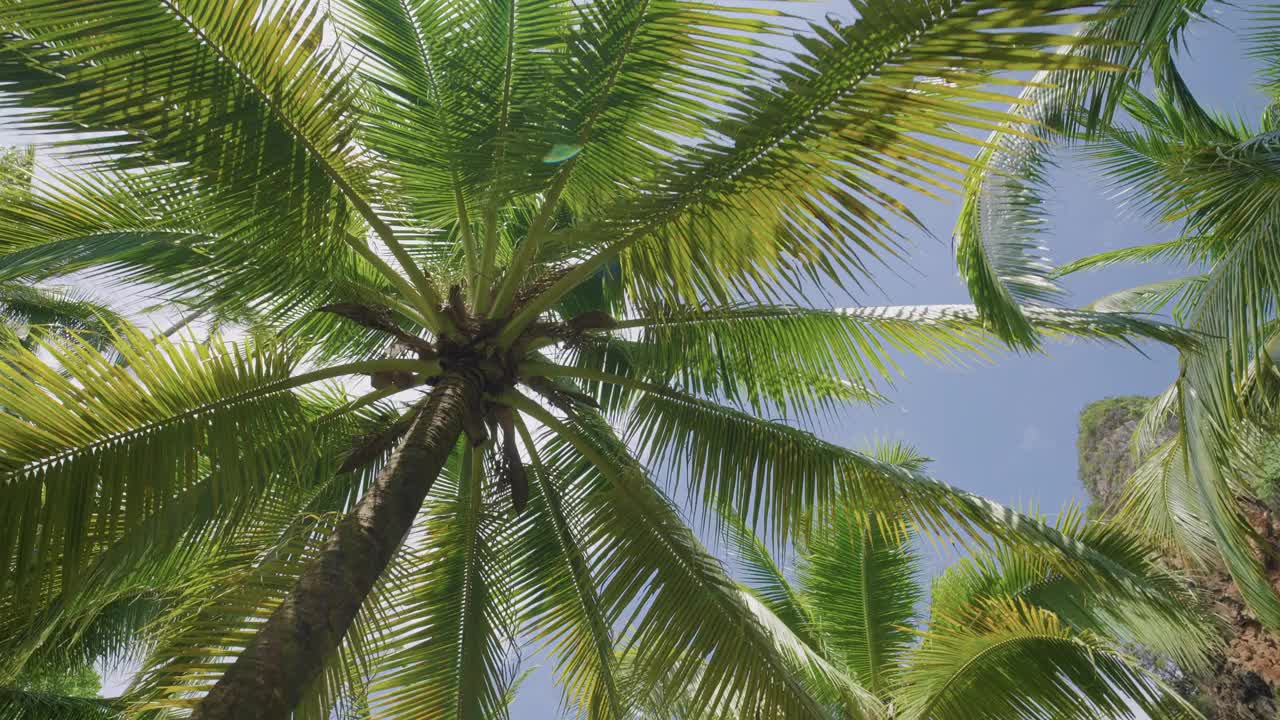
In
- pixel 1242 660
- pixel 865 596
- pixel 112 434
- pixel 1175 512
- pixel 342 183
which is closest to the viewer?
pixel 112 434

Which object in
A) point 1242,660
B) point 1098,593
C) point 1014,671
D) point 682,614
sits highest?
point 682,614

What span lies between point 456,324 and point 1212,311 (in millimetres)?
4820

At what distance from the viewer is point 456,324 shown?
15.0 feet

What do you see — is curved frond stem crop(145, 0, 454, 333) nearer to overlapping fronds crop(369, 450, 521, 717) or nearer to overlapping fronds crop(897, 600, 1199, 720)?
overlapping fronds crop(369, 450, 521, 717)

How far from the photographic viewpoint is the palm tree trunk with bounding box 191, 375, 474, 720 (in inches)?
105

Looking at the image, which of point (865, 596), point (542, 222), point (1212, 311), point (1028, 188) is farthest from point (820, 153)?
point (865, 596)

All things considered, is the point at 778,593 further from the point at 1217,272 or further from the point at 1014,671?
the point at 1217,272

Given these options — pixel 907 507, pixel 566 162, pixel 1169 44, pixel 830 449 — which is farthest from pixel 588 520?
pixel 1169 44

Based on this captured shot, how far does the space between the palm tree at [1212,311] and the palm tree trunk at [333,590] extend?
415 cm

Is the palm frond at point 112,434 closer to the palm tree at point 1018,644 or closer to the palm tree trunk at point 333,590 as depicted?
the palm tree trunk at point 333,590

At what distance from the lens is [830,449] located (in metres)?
5.06

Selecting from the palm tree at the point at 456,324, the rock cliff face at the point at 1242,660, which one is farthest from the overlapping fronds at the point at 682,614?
the rock cliff face at the point at 1242,660

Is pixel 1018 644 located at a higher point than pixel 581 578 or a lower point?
lower

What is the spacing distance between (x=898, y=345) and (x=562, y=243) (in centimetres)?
252
